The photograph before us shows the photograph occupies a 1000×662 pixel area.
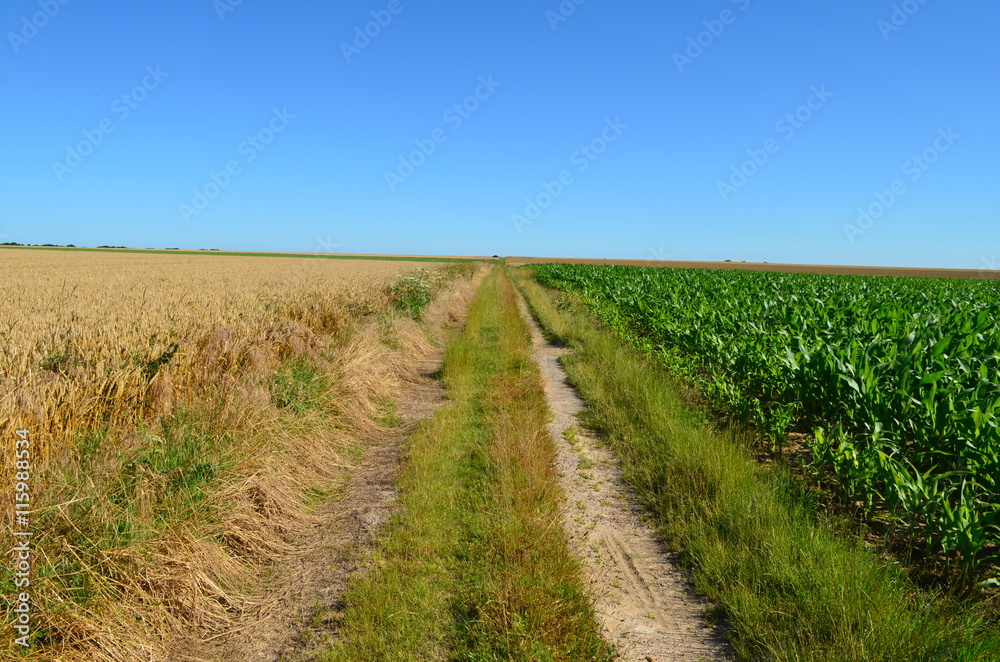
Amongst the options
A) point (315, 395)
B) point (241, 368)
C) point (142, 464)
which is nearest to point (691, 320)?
point (315, 395)

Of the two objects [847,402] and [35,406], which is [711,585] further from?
[35,406]

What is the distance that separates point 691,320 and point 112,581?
10.8 m

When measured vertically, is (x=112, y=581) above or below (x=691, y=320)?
below

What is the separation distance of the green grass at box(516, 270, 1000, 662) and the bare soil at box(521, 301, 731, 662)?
156 millimetres

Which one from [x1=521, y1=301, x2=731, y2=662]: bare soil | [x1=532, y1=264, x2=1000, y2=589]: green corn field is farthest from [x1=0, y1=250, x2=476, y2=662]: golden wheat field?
[x1=532, y1=264, x2=1000, y2=589]: green corn field

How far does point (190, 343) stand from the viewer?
5762mm

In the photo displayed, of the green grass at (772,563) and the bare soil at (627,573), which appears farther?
the bare soil at (627,573)

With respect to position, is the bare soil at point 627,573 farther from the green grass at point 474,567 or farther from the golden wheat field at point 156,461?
the golden wheat field at point 156,461

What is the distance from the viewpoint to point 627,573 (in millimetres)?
3717

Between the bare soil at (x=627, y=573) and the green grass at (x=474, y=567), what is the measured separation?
184 mm

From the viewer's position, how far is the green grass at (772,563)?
274 centimetres

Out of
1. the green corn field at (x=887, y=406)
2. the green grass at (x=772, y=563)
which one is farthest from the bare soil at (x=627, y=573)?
the green corn field at (x=887, y=406)

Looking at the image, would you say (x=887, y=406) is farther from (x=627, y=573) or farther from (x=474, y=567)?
(x=474, y=567)

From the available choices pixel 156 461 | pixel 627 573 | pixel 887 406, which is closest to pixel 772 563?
pixel 627 573
